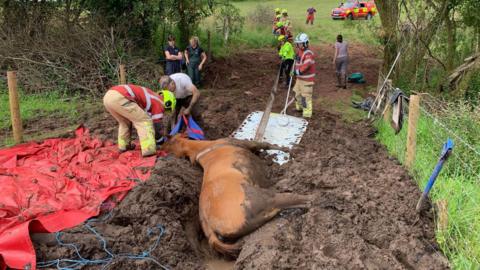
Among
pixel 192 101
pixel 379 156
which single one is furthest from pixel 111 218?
pixel 379 156

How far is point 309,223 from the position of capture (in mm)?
4125

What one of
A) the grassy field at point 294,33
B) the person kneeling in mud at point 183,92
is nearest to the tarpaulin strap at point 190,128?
the person kneeling in mud at point 183,92

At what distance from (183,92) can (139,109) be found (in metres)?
0.99

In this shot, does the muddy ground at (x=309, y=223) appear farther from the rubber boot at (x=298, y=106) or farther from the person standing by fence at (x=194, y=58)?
the person standing by fence at (x=194, y=58)

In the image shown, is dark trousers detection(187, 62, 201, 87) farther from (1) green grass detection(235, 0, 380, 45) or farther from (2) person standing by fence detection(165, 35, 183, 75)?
(1) green grass detection(235, 0, 380, 45)

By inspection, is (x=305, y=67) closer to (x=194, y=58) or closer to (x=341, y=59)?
(x=341, y=59)

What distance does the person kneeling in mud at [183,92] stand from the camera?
253 inches

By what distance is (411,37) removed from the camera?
943 cm

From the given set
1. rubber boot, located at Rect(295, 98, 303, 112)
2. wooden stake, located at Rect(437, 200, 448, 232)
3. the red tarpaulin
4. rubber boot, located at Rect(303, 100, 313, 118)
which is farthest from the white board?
wooden stake, located at Rect(437, 200, 448, 232)

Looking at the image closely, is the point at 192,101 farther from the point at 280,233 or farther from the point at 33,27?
the point at 33,27

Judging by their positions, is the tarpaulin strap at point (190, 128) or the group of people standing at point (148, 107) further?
the tarpaulin strap at point (190, 128)

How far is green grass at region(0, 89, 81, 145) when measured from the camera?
838 cm

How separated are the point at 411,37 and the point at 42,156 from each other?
781 cm

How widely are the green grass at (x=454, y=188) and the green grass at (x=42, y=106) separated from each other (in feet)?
19.7
